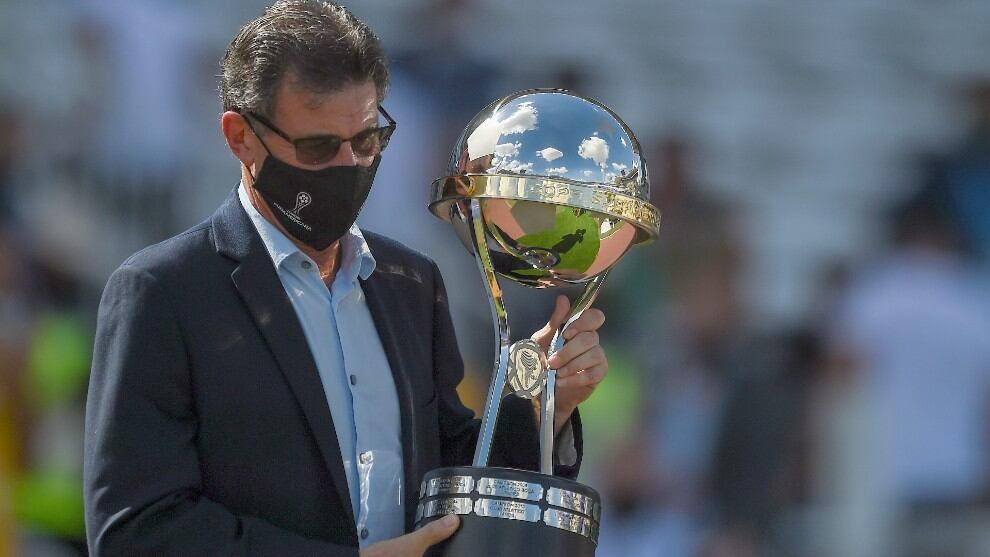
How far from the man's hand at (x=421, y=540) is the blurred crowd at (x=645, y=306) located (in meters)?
2.95

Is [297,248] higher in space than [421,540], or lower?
higher

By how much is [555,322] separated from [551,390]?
0.13m

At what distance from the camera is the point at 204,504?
2598 millimetres

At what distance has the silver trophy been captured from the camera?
2584 millimetres

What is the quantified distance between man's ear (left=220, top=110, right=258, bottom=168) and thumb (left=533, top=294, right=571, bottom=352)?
1.87 feet

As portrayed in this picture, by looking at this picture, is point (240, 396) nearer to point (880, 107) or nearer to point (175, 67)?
point (175, 67)

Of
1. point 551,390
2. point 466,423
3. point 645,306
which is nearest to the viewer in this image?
point 551,390

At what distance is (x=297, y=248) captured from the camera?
2.82 m

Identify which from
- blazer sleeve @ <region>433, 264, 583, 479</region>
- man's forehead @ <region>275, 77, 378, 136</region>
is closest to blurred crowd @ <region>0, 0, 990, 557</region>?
blazer sleeve @ <region>433, 264, 583, 479</region>

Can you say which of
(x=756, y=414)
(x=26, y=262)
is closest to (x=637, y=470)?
(x=756, y=414)

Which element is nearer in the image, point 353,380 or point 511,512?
point 511,512

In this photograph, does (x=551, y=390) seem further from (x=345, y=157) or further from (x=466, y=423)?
(x=345, y=157)

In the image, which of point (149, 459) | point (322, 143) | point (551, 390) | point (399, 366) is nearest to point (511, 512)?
point (551, 390)

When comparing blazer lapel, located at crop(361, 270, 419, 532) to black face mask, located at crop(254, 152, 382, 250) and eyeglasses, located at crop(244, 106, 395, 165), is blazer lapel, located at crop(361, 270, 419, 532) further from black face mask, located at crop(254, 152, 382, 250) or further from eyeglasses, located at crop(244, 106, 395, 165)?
eyeglasses, located at crop(244, 106, 395, 165)
